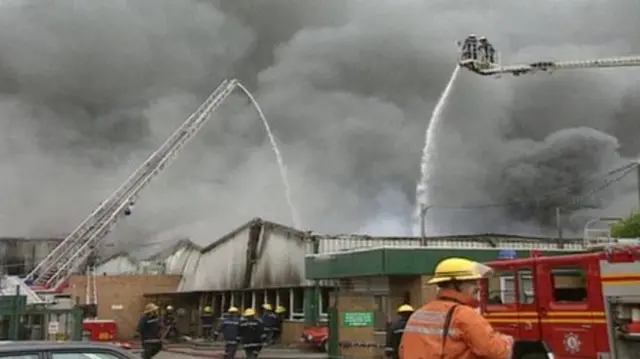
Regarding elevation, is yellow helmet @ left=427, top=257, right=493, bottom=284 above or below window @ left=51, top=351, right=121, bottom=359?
above

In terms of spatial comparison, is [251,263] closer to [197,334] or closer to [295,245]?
[295,245]

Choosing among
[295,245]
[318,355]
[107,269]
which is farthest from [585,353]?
[107,269]

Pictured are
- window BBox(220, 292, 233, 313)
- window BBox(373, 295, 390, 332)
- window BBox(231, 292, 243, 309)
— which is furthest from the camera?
window BBox(220, 292, 233, 313)

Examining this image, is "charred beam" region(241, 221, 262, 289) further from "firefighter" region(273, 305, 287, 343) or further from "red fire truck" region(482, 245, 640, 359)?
"red fire truck" region(482, 245, 640, 359)

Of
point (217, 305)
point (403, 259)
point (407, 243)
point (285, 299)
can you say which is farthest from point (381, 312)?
point (217, 305)

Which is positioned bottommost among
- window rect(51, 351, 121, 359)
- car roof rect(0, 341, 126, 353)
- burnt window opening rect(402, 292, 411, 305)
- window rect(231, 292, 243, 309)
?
window rect(51, 351, 121, 359)

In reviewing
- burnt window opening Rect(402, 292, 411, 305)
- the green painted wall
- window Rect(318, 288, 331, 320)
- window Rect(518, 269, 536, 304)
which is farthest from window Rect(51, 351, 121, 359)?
window Rect(318, 288, 331, 320)

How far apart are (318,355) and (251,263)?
1033 cm

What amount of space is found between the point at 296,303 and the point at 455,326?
88.5 feet

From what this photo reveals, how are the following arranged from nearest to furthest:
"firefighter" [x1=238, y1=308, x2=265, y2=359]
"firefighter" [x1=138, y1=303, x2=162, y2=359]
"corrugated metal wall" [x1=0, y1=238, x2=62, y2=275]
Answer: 1. "firefighter" [x1=138, y1=303, x2=162, y2=359]
2. "firefighter" [x1=238, y1=308, x2=265, y2=359]
3. "corrugated metal wall" [x1=0, y1=238, x2=62, y2=275]

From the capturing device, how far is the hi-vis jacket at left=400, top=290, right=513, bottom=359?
413 cm

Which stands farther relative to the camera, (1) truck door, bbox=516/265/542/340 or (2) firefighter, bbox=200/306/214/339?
(2) firefighter, bbox=200/306/214/339

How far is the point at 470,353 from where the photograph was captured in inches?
166

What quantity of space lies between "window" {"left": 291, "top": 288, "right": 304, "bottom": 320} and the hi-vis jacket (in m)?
26.2
